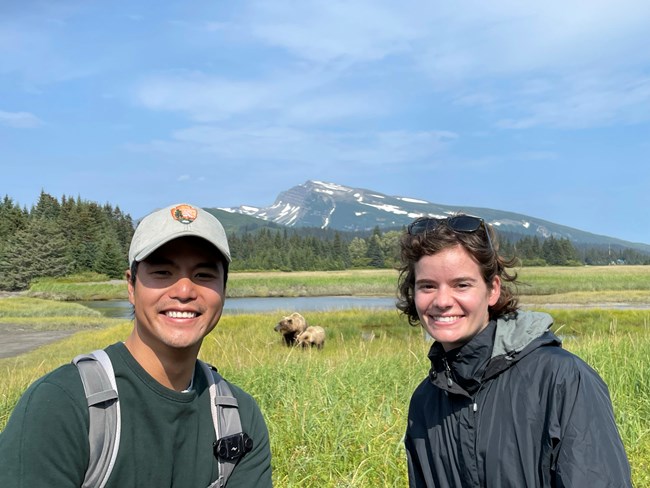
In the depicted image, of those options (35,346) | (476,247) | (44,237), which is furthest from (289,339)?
(44,237)

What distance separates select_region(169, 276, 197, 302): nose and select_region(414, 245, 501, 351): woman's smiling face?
3.07 feet

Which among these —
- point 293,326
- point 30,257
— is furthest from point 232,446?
point 30,257

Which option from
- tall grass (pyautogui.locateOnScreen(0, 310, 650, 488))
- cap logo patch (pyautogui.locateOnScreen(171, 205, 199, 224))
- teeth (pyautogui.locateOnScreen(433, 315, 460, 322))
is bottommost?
tall grass (pyautogui.locateOnScreen(0, 310, 650, 488))

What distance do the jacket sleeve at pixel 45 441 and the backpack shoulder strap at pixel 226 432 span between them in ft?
1.49

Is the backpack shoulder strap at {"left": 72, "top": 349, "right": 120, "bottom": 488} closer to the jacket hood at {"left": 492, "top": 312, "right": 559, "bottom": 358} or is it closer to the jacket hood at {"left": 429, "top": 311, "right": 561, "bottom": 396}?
the jacket hood at {"left": 429, "top": 311, "right": 561, "bottom": 396}

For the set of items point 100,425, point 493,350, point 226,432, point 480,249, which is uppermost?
point 480,249

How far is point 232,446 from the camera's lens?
6.39 ft

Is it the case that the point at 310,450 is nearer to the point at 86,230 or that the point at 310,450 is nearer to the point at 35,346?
the point at 35,346

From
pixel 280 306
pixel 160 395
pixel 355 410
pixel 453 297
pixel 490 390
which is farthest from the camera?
pixel 280 306

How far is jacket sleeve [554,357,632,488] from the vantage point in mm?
1828

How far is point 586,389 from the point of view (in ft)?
6.23

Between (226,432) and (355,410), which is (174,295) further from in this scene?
(355,410)

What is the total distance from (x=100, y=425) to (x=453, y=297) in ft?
4.48

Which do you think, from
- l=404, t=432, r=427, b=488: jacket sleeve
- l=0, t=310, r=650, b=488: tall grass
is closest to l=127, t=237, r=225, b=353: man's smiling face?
l=404, t=432, r=427, b=488: jacket sleeve
